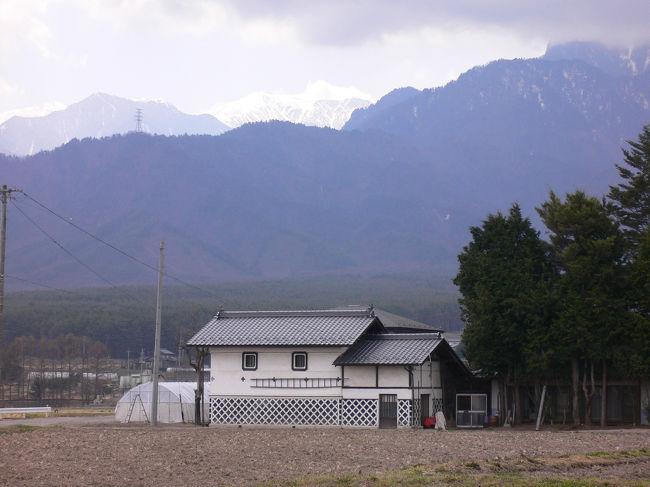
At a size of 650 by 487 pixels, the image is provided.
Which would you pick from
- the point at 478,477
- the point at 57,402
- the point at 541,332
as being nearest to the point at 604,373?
the point at 541,332

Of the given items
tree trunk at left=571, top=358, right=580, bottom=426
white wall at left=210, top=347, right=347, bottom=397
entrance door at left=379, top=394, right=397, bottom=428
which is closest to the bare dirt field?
entrance door at left=379, top=394, right=397, bottom=428

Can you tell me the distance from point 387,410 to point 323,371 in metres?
3.49

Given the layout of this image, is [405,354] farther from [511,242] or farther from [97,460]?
[97,460]

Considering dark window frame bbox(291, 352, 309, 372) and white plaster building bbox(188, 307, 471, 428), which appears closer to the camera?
white plaster building bbox(188, 307, 471, 428)

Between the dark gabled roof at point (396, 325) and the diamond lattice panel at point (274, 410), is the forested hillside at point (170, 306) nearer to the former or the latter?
the dark gabled roof at point (396, 325)

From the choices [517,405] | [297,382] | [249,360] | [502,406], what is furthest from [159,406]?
[517,405]

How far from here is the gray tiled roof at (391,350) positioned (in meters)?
42.1

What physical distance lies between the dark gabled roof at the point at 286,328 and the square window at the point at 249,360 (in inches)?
31.1

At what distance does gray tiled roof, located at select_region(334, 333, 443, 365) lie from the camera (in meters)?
42.1

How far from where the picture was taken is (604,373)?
41625 millimetres

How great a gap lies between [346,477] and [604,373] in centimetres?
2361

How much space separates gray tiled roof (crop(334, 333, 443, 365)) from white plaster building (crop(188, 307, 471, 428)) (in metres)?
0.05

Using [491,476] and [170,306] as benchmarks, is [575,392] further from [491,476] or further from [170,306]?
[170,306]

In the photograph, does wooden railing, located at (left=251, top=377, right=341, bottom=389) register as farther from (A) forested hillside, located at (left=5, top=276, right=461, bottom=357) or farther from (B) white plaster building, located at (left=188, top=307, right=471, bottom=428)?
(A) forested hillside, located at (left=5, top=276, right=461, bottom=357)
